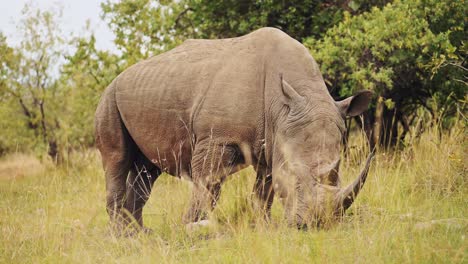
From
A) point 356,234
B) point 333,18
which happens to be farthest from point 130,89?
point 333,18

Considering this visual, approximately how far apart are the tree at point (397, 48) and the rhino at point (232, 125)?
263cm

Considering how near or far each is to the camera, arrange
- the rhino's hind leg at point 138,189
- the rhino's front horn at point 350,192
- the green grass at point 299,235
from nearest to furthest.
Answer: the green grass at point 299,235, the rhino's front horn at point 350,192, the rhino's hind leg at point 138,189

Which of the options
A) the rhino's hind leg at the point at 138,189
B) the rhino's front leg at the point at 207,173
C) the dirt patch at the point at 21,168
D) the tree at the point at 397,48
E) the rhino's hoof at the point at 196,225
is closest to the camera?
the rhino's hoof at the point at 196,225

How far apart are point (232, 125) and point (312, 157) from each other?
0.89 m

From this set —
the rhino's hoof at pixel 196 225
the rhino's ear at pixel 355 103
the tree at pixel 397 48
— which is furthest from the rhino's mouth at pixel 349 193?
the tree at pixel 397 48

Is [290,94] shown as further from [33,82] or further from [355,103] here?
[33,82]

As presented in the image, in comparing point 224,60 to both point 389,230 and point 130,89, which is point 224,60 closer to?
point 130,89

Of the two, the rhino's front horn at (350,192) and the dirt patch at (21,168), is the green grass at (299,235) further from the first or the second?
the dirt patch at (21,168)

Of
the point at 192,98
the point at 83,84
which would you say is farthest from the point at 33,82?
the point at 192,98

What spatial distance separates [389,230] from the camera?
4.70 m

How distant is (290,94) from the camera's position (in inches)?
217

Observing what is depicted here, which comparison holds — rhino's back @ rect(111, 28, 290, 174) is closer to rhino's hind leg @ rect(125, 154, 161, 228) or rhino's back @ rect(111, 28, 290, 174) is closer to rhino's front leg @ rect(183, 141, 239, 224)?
rhino's front leg @ rect(183, 141, 239, 224)

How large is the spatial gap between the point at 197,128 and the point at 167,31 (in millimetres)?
5897

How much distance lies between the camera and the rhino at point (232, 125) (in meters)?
5.13
